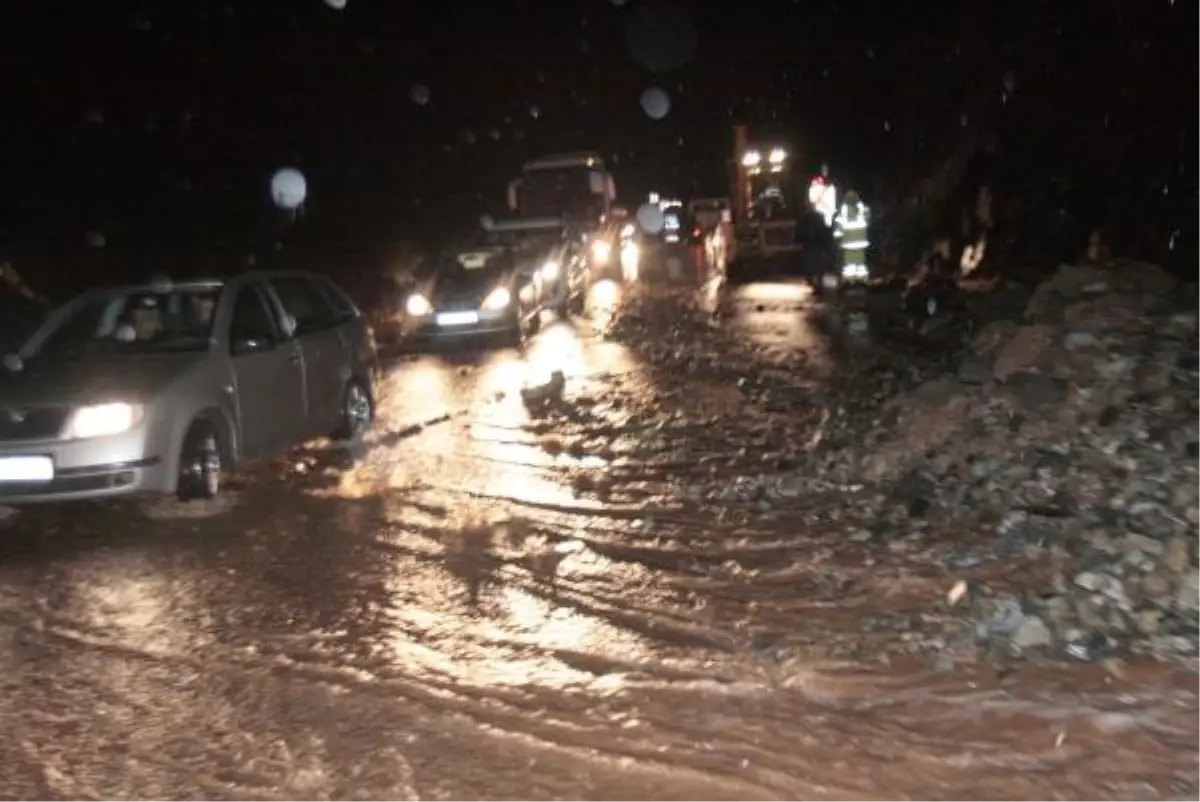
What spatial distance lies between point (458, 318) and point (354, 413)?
312 inches

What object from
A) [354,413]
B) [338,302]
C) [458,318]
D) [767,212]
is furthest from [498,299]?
[767,212]

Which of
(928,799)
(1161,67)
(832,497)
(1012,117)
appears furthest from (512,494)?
(1012,117)

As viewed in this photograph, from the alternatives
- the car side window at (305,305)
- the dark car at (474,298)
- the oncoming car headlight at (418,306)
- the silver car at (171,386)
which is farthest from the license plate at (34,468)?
the oncoming car headlight at (418,306)

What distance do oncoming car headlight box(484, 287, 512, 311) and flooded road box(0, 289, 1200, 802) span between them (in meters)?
9.67

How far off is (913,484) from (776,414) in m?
3.61

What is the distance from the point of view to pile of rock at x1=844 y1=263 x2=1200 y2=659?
574 centimetres

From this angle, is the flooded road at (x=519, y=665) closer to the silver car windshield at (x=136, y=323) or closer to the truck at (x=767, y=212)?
the silver car windshield at (x=136, y=323)

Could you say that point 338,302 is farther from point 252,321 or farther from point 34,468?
point 34,468

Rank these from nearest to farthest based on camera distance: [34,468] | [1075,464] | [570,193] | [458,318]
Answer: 1. [34,468]
2. [1075,464]
3. [458,318]
4. [570,193]

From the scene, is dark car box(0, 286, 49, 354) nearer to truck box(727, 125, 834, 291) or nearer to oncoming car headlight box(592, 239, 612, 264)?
oncoming car headlight box(592, 239, 612, 264)

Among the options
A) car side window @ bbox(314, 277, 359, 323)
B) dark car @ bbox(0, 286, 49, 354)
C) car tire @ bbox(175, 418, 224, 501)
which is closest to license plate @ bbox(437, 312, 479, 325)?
dark car @ bbox(0, 286, 49, 354)

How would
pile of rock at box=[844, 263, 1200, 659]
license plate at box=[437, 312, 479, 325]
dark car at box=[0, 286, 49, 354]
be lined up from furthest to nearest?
license plate at box=[437, 312, 479, 325], dark car at box=[0, 286, 49, 354], pile of rock at box=[844, 263, 1200, 659]

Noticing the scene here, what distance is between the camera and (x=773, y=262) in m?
28.3

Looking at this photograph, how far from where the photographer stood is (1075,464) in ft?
26.2
